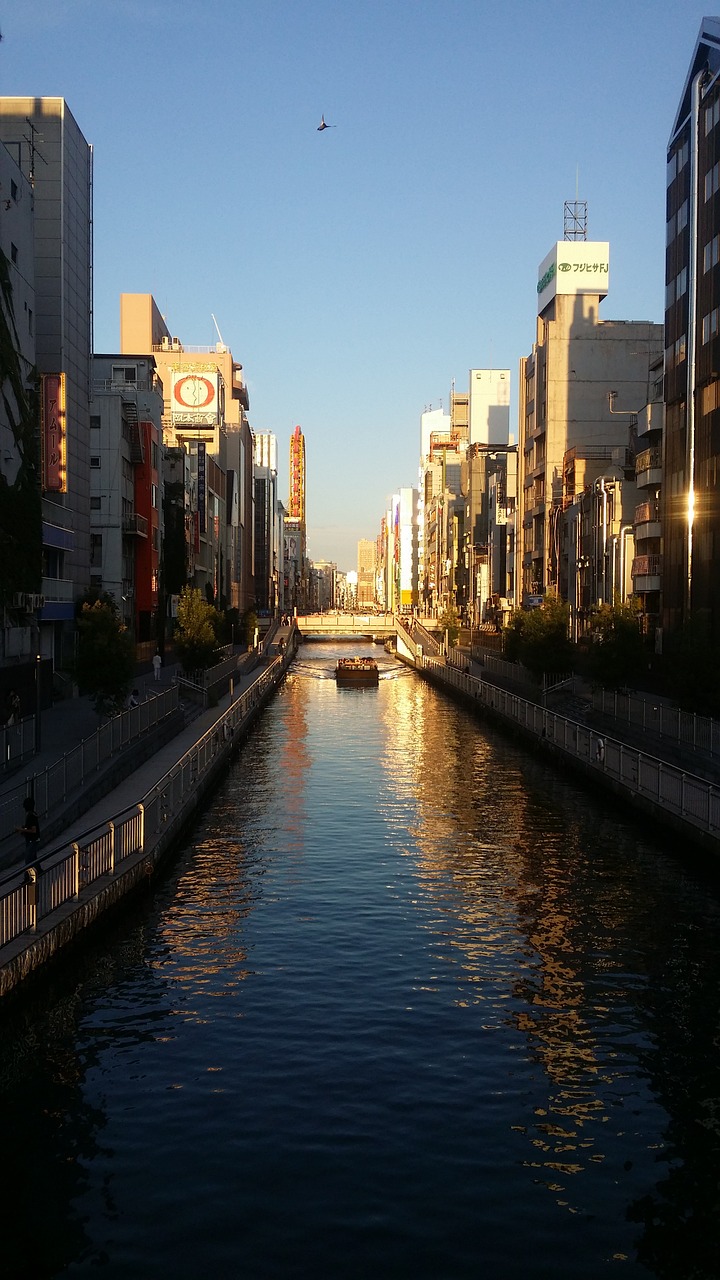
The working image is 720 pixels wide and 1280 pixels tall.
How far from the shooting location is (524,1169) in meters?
13.1

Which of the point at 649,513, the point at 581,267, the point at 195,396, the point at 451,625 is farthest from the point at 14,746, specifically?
the point at 195,396

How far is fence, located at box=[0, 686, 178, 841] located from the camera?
23.5m

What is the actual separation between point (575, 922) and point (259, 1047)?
9.39m

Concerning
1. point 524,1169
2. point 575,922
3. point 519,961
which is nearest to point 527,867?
point 575,922

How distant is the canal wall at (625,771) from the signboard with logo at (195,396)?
9983cm

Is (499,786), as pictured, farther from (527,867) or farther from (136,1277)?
(136,1277)

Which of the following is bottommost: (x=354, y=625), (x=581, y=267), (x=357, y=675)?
(x=357, y=675)

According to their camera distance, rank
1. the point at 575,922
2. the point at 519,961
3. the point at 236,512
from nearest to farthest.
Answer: the point at 519,961 → the point at 575,922 → the point at 236,512

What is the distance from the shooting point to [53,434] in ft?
174

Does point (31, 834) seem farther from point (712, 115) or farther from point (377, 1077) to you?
point (712, 115)

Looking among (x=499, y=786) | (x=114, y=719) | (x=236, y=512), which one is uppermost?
(x=236, y=512)

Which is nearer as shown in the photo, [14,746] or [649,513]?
[14,746]

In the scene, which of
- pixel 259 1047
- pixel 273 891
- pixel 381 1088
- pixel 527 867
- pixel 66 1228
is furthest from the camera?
pixel 527 867

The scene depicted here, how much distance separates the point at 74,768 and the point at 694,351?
126ft
